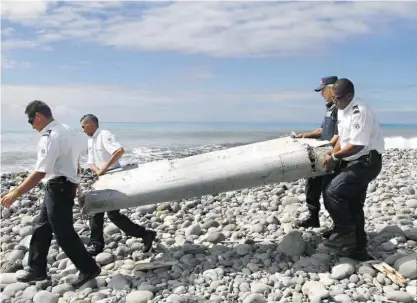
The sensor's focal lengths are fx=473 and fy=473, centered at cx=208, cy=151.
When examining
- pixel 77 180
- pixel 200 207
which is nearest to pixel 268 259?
pixel 77 180

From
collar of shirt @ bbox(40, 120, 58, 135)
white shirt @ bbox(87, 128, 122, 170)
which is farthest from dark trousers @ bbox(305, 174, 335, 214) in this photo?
collar of shirt @ bbox(40, 120, 58, 135)

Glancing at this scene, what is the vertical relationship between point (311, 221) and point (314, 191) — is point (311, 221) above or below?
below

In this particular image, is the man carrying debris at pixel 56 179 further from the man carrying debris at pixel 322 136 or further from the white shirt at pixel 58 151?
the man carrying debris at pixel 322 136

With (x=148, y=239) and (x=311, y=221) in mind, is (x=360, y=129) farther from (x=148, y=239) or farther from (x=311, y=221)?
(x=148, y=239)

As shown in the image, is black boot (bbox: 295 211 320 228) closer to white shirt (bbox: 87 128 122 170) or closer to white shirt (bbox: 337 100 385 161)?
white shirt (bbox: 337 100 385 161)

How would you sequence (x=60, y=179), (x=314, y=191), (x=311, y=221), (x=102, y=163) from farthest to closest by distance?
(x=311, y=221), (x=314, y=191), (x=102, y=163), (x=60, y=179)

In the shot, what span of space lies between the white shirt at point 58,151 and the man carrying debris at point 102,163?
80cm

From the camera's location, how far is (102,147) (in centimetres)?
601

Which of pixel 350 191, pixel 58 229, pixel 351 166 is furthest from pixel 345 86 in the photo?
pixel 58 229

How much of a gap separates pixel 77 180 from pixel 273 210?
418 centimetres

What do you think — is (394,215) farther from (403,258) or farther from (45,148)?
(45,148)

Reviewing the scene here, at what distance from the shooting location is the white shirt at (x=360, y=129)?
4.70 m

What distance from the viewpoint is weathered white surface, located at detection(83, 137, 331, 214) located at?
18.0 ft

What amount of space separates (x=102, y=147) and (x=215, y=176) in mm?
1528
